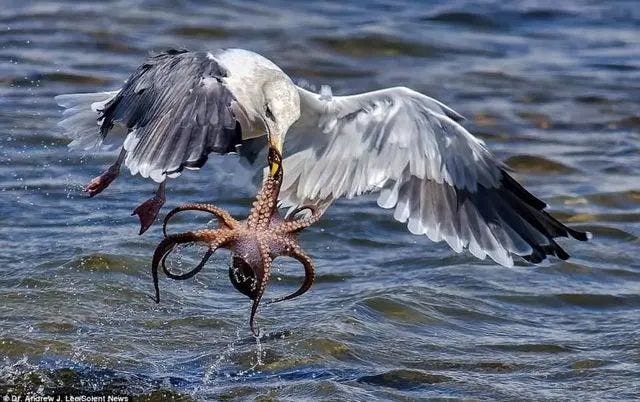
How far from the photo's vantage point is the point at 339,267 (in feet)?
24.3

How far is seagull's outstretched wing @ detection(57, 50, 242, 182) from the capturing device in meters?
4.98

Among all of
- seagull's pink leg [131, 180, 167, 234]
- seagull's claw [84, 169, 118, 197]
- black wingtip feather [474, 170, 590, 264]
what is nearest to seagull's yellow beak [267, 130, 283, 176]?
seagull's pink leg [131, 180, 167, 234]

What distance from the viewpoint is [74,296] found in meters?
6.50

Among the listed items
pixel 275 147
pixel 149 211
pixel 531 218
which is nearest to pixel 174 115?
pixel 275 147

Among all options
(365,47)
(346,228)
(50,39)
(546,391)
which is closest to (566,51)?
(365,47)

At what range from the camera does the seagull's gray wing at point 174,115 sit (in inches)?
196

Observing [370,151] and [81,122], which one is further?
[81,122]

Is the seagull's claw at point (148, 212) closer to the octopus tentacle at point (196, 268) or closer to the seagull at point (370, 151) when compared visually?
the seagull at point (370, 151)

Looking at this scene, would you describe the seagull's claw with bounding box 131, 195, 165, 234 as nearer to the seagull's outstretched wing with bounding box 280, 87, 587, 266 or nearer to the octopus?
the seagull's outstretched wing with bounding box 280, 87, 587, 266

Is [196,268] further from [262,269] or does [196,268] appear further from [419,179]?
[419,179]

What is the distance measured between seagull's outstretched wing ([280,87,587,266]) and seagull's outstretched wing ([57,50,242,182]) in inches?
28.5

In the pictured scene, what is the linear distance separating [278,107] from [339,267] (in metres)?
1.86

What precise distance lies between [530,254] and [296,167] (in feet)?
3.64

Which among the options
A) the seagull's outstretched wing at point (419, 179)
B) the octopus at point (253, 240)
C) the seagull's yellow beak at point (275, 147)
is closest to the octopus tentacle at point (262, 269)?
the octopus at point (253, 240)
